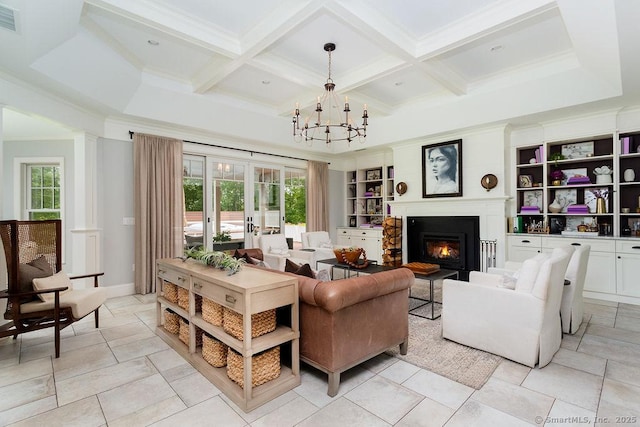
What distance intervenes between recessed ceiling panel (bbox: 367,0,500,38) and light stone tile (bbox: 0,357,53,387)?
4.31 metres

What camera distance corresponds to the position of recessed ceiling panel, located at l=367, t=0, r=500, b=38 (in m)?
3.11

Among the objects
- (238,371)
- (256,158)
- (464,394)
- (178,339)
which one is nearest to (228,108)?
(256,158)

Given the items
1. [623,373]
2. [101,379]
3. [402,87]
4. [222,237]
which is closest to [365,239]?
[222,237]

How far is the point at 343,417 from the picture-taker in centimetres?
200

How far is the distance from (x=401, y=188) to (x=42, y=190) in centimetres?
699

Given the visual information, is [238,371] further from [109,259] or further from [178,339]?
[109,259]

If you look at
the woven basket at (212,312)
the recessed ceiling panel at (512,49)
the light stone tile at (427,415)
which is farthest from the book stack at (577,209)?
the woven basket at (212,312)

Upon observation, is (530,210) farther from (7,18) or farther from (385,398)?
(7,18)

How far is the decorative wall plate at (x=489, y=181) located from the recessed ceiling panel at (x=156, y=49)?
14.5 feet

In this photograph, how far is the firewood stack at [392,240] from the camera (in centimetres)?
644

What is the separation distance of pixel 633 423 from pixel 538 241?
3.52 m

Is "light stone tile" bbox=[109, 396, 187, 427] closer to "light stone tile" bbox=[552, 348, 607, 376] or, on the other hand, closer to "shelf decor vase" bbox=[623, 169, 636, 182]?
"light stone tile" bbox=[552, 348, 607, 376]

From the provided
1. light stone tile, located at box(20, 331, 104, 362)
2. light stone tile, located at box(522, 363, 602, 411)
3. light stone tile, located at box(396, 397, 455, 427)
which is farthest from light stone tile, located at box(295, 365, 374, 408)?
light stone tile, located at box(20, 331, 104, 362)

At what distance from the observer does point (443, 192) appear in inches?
235
